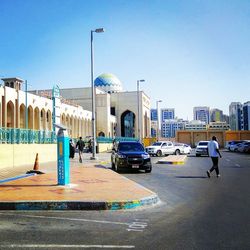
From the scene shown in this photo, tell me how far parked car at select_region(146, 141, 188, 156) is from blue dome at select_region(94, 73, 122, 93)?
46.0m

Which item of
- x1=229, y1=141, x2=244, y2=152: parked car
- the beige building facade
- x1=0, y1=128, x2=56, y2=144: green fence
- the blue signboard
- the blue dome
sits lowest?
x1=229, y1=141, x2=244, y2=152: parked car

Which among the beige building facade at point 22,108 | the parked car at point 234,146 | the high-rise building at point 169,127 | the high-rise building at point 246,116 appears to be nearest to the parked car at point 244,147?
the parked car at point 234,146

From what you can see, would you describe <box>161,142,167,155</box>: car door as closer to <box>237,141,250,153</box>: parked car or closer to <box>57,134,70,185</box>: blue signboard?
<box>237,141,250,153</box>: parked car

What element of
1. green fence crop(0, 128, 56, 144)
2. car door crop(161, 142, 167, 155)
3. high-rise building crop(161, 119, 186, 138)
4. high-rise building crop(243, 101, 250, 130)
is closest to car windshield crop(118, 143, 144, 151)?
green fence crop(0, 128, 56, 144)

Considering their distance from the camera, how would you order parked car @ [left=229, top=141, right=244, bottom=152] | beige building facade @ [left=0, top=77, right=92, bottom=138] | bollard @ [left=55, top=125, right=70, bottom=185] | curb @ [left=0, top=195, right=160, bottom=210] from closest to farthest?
curb @ [left=0, top=195, right=160, bottom=210] → bollard @ [left=55, top=125, right=70, bottom=185] → beige building facade @ [left=0, top=77, right=92, bottom=138] → parked car @ [left=229, top=141, right=244, bottom=152]

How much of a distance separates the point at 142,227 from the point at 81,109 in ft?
195

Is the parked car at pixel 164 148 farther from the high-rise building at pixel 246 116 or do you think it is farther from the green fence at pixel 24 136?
the high-rise building at pixel 246 116

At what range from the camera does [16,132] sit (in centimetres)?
2031

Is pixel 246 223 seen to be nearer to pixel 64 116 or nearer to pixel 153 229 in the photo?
pixel 153 229

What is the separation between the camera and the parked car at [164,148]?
124 feet

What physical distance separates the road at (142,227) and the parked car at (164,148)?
28.0 metres

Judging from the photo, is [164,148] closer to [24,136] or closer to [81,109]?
[24,136]

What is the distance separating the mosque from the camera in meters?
41.3

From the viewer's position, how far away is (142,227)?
6.55 meters
